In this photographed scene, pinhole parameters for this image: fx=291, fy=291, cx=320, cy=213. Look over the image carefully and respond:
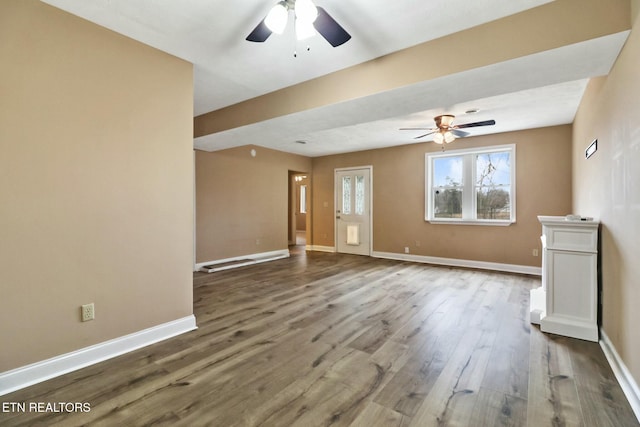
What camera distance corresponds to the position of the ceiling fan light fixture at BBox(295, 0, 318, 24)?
1675mm

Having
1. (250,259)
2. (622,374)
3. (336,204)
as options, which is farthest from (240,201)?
(622,374)

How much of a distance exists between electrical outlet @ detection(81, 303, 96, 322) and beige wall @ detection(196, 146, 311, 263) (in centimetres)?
329

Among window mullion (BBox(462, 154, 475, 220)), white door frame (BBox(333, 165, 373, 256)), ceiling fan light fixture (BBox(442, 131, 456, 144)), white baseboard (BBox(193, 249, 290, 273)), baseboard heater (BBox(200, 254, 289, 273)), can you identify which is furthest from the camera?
white door frame (BBox(333, 165, 373, 256))

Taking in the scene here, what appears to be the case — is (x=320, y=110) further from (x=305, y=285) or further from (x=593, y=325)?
(x=593, y=325)

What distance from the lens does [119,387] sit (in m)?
1.90

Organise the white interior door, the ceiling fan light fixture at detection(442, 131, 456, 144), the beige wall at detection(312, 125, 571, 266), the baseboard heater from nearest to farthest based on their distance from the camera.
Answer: the ceiling fan light fixture at detection(442, 131, 456, 144) < the beige wall at detection(312, 125, 571, 266) < the baseboard heater < the white interior door

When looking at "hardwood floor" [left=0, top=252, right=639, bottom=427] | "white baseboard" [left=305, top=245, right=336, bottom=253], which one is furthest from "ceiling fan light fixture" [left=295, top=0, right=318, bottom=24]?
"white baseboard" [left=305, top=245, right=336, bottom=253]

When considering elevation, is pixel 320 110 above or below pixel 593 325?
above

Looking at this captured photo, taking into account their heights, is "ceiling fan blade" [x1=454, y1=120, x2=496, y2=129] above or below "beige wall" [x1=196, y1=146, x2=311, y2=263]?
above

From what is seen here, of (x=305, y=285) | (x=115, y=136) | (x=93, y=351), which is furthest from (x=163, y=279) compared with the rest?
(x=305, y=285)

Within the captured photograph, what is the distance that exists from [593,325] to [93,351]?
415 cm

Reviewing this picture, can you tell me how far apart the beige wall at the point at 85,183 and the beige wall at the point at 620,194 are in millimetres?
3387
